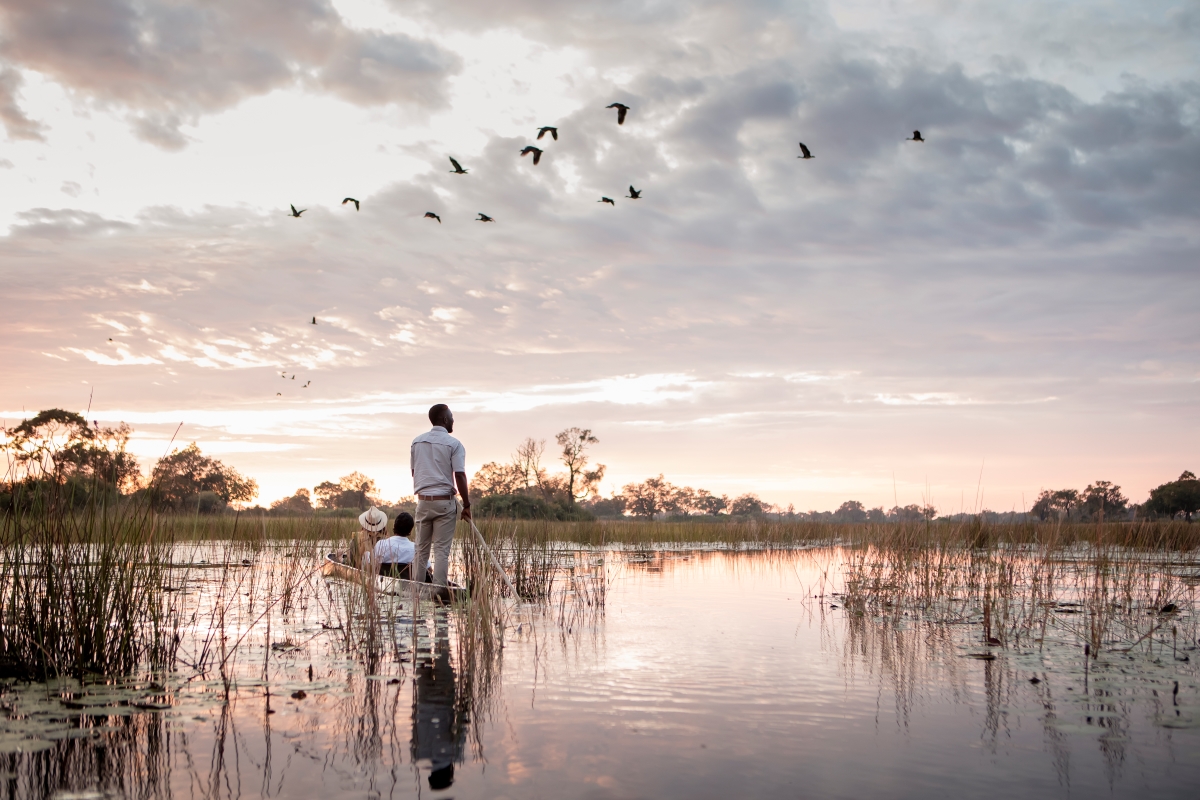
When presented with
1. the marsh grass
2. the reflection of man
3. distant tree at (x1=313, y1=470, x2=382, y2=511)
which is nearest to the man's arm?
the reflection of man

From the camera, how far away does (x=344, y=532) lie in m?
23.4

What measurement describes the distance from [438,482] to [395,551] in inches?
88.0

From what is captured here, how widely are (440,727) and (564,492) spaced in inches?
3164

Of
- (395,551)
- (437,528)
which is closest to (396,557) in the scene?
(395,551)

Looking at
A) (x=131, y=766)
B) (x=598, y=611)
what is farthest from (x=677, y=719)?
(x=598, y=611)

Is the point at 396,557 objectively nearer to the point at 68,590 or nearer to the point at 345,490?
the point at 68,590

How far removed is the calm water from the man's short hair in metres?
3.22

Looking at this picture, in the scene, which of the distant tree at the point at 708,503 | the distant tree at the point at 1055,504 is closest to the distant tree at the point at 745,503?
the distant tree at the point at 708,503

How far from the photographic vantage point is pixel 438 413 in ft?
33.4

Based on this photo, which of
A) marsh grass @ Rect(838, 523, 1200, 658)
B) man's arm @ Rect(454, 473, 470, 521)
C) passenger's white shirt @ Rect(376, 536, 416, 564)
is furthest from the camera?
passenger's white shirt @ Rect(376, 536, 416, 564)

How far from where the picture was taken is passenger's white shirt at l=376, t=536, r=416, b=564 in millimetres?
11602

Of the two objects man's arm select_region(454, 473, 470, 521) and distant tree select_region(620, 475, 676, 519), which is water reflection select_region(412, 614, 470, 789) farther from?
distant tree select_region(620, 475, 676, 519)

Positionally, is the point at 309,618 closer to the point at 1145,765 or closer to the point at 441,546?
the point at 441,546

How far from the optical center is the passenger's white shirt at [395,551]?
11.6m
